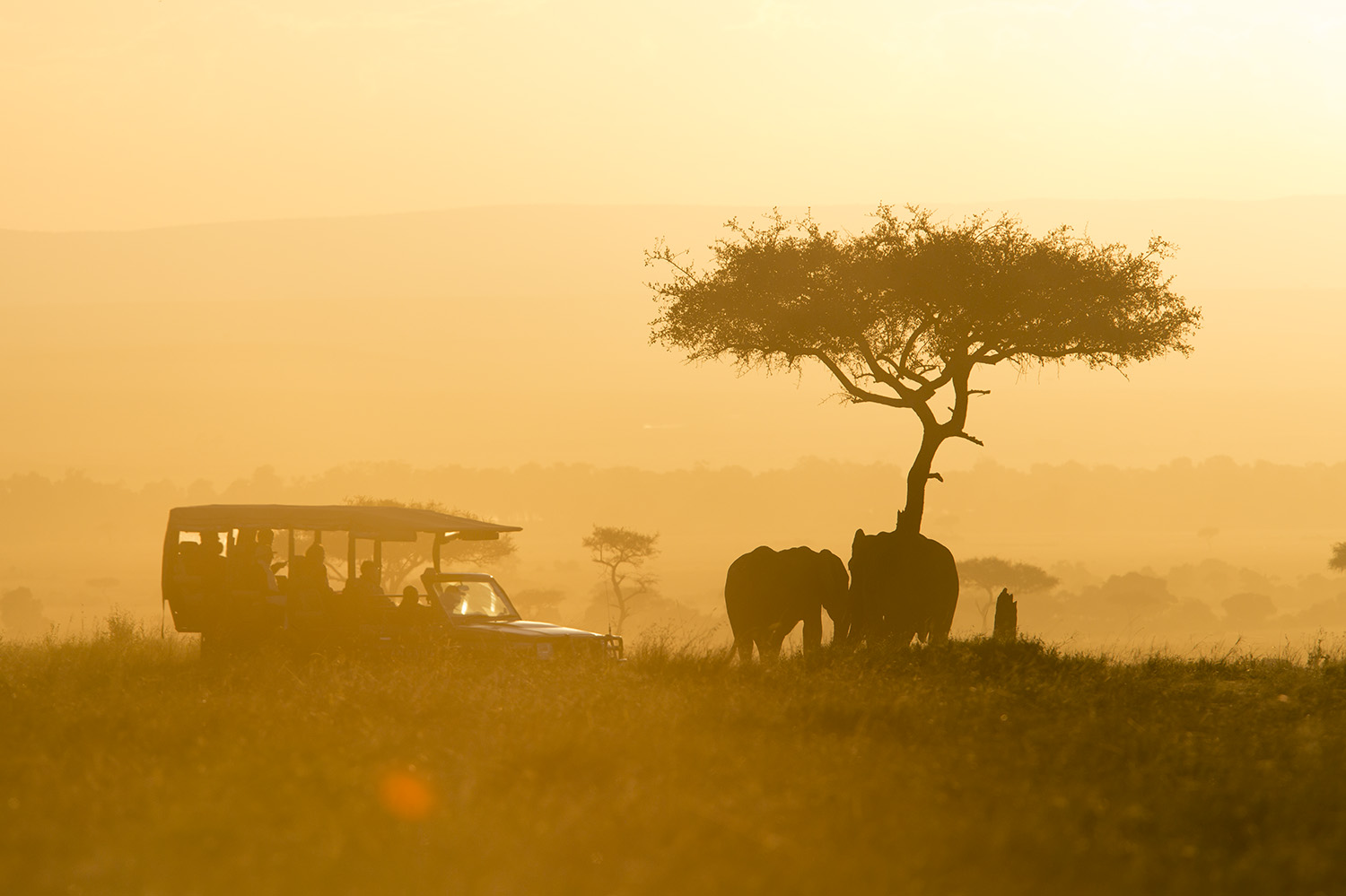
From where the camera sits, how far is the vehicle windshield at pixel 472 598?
18.4 metres

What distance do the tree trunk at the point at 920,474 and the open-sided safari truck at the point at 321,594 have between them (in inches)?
315

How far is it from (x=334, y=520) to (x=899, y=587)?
393 inches

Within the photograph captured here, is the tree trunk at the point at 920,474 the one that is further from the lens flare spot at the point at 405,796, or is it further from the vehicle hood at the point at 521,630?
the lens flare spot at the point at 405,796

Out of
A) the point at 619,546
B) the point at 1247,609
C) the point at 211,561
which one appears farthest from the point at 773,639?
the point at 1247,609

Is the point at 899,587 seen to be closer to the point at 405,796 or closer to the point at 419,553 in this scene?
the point at 405,796

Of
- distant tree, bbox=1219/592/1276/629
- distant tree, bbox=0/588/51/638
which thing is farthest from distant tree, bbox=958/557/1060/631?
distant tree, bbox=0/588/51/638

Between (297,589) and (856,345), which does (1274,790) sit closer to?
(297,589)

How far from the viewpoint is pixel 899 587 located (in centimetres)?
2258

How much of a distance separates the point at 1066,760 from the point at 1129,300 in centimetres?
1898

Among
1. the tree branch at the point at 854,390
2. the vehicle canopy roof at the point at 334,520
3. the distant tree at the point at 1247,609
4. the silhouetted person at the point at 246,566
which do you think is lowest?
the distant tree at the point at 1247,609

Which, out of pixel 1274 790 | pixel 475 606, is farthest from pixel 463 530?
pixel 1274 790

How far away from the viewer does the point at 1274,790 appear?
9.47 metres

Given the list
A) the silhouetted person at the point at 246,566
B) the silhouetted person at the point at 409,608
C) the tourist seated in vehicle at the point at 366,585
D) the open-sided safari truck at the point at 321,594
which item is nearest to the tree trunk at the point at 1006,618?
the open-sided safari truck at the point at 321,594

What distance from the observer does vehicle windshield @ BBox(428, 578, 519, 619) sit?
60.3 ft
